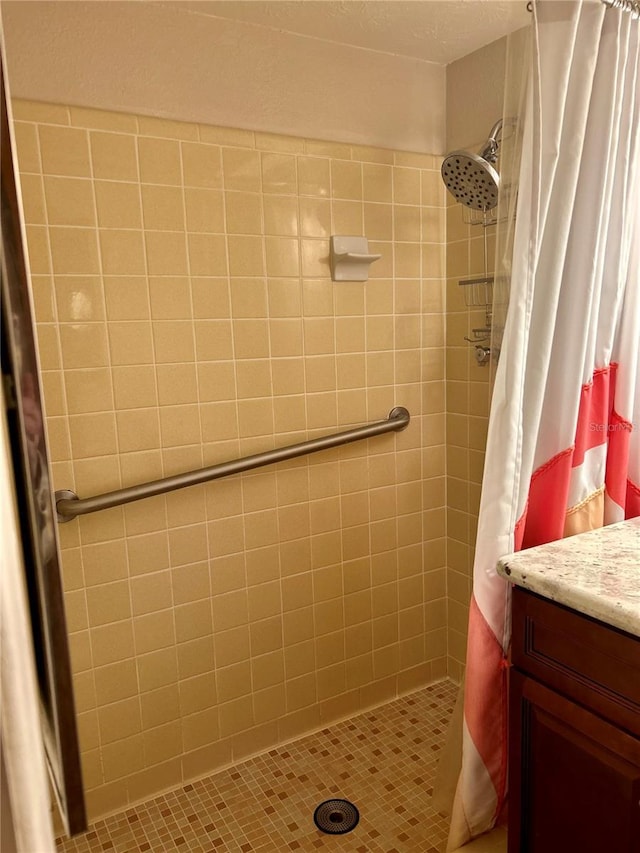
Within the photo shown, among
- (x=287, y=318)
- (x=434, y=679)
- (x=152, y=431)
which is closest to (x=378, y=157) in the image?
(x=287, y=318)

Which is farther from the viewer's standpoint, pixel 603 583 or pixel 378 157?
pixel 378 157

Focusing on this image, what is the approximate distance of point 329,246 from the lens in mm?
1803

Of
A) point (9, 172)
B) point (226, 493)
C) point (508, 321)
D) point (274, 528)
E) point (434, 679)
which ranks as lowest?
point (434, 679)

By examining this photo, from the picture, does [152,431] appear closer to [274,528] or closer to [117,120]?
[274,528]

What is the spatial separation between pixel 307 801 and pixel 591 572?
104cm

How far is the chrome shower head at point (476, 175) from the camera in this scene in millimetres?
1483

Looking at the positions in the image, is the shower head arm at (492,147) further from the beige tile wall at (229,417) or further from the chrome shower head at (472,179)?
the beige tile wall at (229,417)

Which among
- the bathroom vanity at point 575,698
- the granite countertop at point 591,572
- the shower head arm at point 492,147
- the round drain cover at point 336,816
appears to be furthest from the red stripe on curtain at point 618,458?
the round drain cover at point 336,816

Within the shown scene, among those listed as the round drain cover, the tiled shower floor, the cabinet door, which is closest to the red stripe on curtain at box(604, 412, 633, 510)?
the cabinet door

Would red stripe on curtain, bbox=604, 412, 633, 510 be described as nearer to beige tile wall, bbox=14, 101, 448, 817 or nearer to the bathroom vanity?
the bathroom vanity

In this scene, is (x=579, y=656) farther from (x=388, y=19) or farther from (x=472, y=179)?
(x=388, y=19)

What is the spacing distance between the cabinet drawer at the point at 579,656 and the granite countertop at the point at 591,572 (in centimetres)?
3

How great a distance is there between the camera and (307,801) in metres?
1.70

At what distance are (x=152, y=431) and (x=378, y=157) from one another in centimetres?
102
